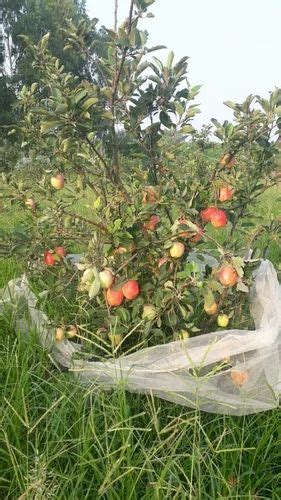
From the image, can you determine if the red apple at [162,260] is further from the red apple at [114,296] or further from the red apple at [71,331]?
the red apple at [71,331]

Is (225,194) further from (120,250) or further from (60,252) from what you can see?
(60,252)

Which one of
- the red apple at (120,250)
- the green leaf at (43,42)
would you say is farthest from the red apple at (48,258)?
the green leaf at (43,42)

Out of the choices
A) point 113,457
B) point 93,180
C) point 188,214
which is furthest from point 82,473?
point 93,180

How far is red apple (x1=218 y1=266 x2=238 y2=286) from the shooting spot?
55.4 inches

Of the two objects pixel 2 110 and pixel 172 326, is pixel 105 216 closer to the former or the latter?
pixel 172 326

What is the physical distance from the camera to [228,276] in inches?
55.4

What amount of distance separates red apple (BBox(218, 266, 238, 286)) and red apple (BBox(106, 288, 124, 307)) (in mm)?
342

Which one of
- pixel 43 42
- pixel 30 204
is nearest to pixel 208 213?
pixel 30 204

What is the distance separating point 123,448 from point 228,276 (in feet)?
1.92

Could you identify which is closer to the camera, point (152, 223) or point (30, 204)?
point (152, 223)

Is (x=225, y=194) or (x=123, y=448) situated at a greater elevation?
(x=225, y=194)

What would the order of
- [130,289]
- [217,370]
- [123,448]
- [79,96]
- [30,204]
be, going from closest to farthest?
[123,448] < [79,96] < [217,370] < [130,289] < [30,204]

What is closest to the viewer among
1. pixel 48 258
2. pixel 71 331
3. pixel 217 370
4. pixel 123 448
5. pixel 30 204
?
pixel 123 448

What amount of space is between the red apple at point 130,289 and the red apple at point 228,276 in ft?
0.94
